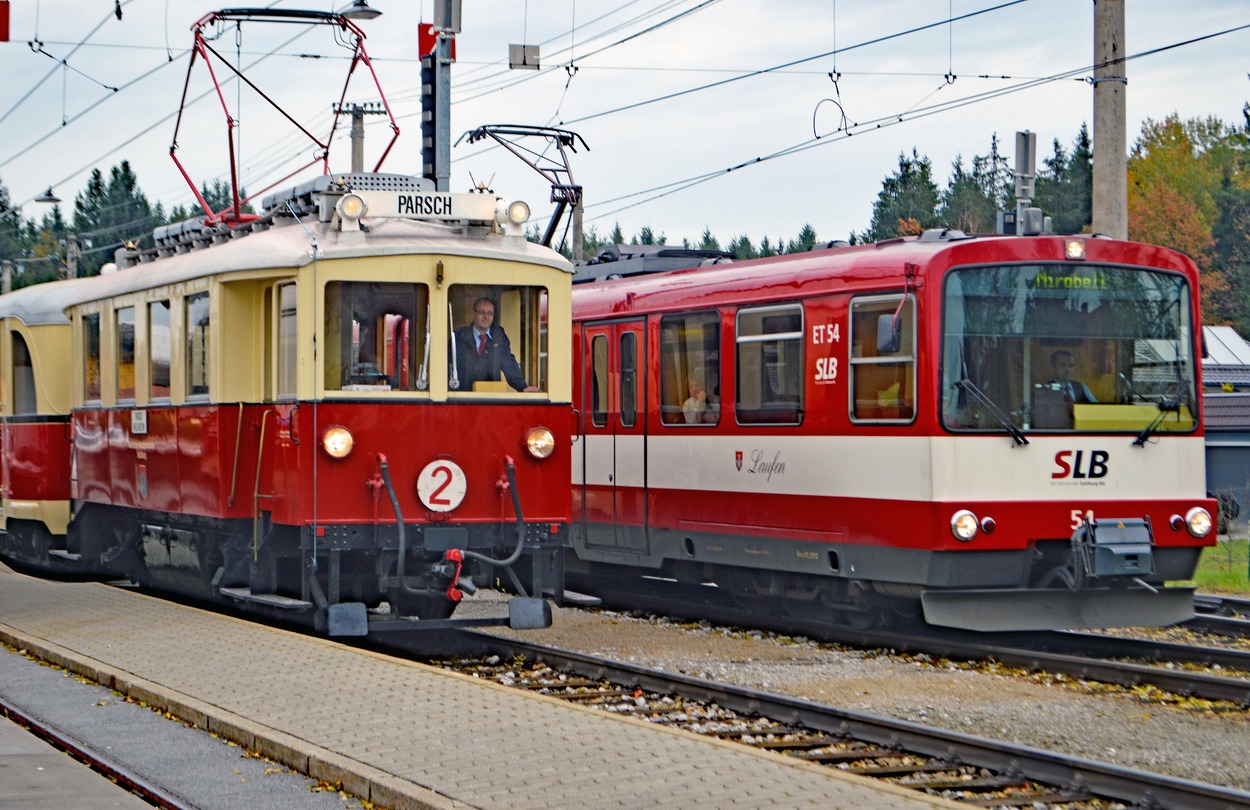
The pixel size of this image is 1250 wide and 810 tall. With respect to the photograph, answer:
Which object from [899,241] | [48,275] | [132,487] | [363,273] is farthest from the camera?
[48,275]

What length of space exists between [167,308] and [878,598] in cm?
640

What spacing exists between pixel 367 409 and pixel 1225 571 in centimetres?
1127

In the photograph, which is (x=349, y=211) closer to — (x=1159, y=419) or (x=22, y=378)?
(x=1159, y=419)

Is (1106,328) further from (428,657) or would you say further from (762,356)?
(428,657)

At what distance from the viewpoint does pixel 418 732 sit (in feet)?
29.3

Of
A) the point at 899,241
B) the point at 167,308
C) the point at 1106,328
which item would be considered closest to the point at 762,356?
the point at 899,241

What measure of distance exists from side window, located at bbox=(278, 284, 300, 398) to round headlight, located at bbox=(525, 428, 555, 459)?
5.78ft

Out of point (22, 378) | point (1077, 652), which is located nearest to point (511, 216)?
point (1077, 652)

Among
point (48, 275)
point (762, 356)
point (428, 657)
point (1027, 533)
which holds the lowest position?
point (428, 657)

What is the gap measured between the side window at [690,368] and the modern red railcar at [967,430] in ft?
0.55

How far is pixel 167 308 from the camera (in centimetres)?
1478

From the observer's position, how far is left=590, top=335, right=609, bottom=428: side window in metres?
16.9

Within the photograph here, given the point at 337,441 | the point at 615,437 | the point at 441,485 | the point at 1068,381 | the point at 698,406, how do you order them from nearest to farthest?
the point at 337,441 → the point at 441,485 → the point at 1068,381 → the point at 698,406 → the point at 615,437

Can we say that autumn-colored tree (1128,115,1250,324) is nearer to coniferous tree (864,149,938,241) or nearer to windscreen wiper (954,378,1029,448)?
coniferous tree (864,149,938,241)
